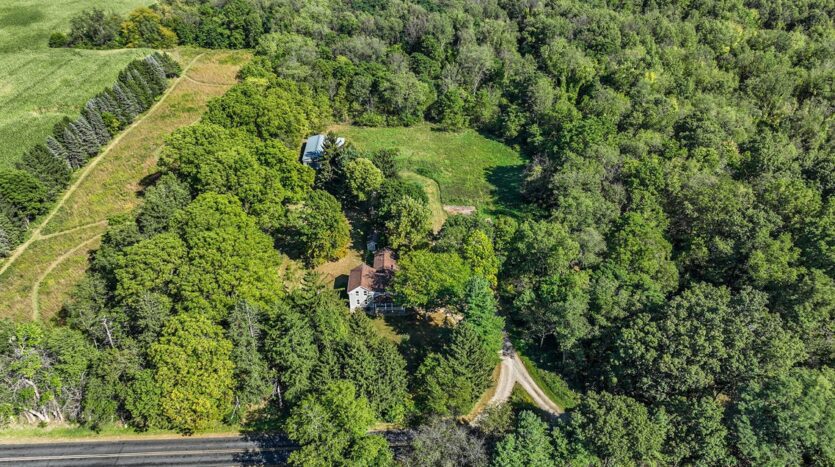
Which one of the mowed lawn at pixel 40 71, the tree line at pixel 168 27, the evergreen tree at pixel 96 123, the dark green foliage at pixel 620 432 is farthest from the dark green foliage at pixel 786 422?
the tree line at pixel 168 27

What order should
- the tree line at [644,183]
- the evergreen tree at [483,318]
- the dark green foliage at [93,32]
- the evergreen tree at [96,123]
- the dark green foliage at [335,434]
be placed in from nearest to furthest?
the dark green foliage at [335,434], the tree line at [644,183], the evergreen tree at [483,318], the evergreen tree at [96,123], the dark green foliage at [93,32]

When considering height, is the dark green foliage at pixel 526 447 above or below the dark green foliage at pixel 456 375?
above

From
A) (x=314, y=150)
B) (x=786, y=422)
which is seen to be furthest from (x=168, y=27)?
(x=786, y=422)

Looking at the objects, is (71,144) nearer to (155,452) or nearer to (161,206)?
(161,206)

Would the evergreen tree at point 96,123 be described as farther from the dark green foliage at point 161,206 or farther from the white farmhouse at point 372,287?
the white farmhouse at point 372,287

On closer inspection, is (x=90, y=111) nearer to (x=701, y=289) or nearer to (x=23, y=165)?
(x=23, y=165)

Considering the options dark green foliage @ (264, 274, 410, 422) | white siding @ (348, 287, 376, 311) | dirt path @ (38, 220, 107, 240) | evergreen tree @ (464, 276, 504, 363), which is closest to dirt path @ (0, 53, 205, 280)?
dirt path @ (38, 220, 107, 240)
